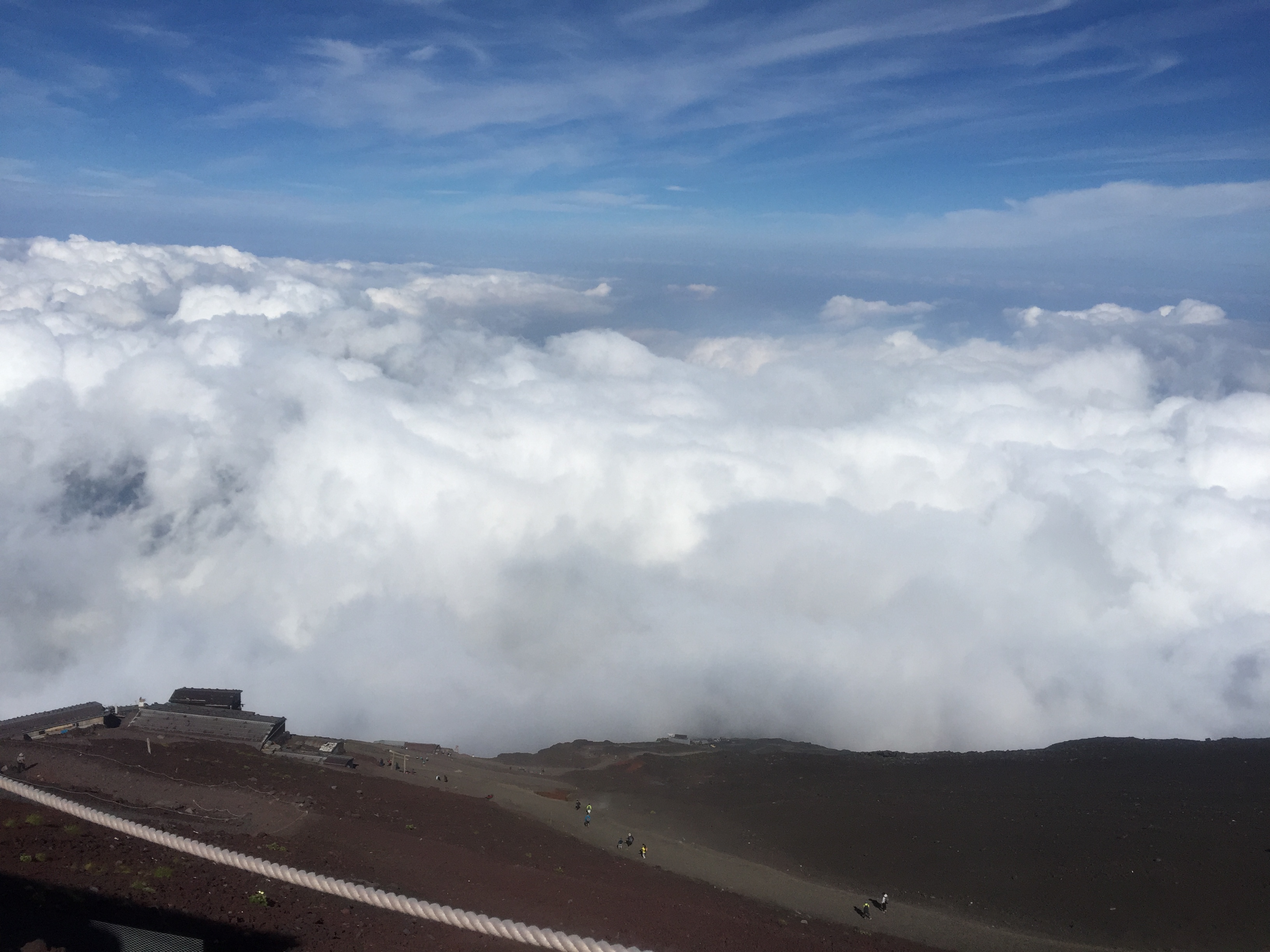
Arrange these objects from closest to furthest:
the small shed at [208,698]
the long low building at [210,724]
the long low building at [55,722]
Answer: the long low building at [55,722] < the long low building at [210,724] < the small shed at [208,698]

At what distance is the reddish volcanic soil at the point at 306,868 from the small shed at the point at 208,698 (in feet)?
22.7

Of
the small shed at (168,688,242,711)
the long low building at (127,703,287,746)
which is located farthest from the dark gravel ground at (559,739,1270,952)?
the small shed at (168,688,242,711)

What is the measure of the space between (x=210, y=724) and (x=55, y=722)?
6295mm

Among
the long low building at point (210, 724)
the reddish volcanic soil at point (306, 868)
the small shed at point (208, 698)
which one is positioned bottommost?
the reddish volcanic soil at point (306, 868)

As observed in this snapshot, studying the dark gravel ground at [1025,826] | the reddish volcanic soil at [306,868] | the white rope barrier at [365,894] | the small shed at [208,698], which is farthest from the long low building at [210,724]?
the white rope barrier at [365,894]

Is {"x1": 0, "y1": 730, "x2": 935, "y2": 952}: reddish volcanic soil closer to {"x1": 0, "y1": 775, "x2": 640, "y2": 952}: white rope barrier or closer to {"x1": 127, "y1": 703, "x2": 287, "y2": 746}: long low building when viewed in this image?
{"x1": 0, "y1": 775, "x2": 640, "y2": 952}: white rope barrier

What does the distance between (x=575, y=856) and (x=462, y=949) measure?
446 inches

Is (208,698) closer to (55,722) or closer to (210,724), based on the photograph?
(210,724)

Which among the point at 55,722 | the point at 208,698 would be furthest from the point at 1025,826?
the point at 55,722

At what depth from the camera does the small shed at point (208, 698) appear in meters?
39.7

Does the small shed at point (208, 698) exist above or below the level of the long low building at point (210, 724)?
above

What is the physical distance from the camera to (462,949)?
16625 millimetres

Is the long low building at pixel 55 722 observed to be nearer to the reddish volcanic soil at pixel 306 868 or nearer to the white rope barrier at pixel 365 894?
the reddish volcanic soil at pixel 306 868

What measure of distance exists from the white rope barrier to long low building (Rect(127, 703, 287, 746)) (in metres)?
15.7
